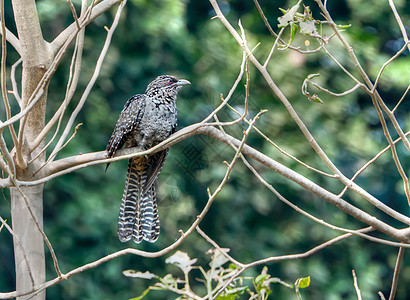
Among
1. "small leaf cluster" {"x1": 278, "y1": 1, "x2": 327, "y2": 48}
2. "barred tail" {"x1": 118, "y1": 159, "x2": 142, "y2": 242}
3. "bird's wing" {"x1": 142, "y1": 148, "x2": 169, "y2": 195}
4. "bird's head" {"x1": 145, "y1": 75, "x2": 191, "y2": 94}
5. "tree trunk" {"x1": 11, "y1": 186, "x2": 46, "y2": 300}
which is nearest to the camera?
"small leaf cluster" {"x1": 278, "y1": 1, "x2": 327, "y2": 48}

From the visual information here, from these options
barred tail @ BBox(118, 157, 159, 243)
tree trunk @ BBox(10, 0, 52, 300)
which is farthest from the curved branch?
barred tail @ BBox(118, 157, 159, 243)

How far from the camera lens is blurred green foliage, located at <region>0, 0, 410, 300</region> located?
19.7 feet

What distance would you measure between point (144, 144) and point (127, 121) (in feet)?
0.58

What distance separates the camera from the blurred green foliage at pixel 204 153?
5.99 metres

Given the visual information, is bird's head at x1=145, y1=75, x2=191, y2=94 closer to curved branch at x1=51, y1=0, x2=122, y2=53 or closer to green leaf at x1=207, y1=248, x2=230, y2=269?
curved branch at x1=51, y1=0, x2=122, y2=53

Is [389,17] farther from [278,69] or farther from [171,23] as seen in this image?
[171,23]

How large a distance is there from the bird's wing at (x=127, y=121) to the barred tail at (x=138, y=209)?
0.66 feet

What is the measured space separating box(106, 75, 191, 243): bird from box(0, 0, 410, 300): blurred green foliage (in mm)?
2016

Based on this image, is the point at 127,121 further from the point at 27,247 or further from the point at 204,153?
the point at 204,153

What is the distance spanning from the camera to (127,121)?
136 inches

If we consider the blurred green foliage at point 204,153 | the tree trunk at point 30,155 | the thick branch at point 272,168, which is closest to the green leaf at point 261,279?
the thick branch at point 272,168

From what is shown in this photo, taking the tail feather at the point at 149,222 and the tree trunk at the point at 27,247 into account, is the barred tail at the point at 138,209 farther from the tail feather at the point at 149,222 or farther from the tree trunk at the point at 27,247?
the tree trunk at the point at 27,247

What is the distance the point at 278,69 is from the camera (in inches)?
244

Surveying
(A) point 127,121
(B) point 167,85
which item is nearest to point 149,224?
(A) point 127,121
